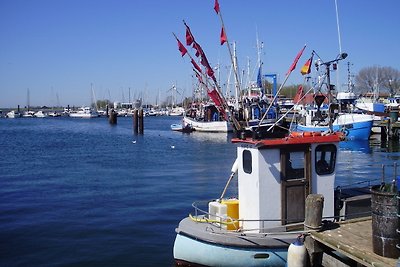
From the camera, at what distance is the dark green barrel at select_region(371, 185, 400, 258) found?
759 centimetres

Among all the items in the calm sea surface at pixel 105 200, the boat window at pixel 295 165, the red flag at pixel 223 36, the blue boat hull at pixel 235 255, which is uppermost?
the red flag at pixel 223 36

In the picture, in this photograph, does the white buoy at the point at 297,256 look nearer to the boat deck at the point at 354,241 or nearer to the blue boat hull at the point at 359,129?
the boat deck at the point at 354,241

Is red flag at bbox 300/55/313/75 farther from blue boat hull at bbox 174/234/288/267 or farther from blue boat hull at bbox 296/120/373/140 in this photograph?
blue boat hull at bbox 296/120/373/140

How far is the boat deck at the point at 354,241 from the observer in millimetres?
7539

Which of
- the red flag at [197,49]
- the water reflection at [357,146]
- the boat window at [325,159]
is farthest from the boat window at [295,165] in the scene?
the water reflection at [357,146]

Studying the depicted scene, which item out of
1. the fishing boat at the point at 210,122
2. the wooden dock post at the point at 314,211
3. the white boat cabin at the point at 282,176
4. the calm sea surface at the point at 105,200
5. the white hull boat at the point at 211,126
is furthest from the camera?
the fishing boat at the point at 210,122

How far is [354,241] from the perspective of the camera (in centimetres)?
850

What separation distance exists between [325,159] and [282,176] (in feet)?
4.43

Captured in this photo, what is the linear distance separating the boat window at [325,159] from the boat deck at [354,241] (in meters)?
1.76

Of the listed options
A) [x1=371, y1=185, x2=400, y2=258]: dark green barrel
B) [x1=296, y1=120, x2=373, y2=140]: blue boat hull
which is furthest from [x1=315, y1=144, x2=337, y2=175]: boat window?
[x1=296, y1=120, x2=373, y2=140]: blue boat hull

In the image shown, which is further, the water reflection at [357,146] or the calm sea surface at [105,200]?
the water reflection at [357,146]

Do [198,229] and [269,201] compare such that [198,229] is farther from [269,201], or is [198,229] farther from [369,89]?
[369,89]

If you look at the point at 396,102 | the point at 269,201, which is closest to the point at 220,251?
the point at 269,201

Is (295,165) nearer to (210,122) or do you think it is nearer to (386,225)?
(386,225)
